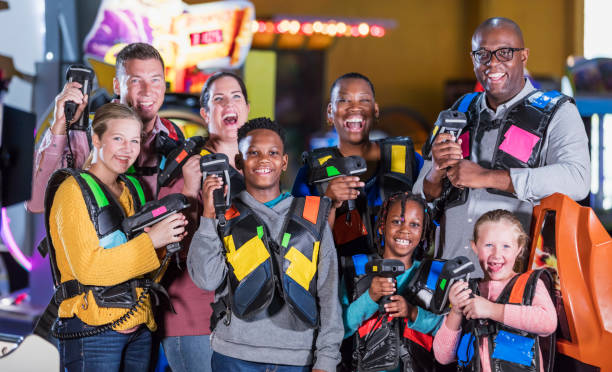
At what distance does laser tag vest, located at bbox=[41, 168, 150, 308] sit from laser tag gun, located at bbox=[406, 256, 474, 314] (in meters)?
0.98

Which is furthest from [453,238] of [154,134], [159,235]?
[154,134]

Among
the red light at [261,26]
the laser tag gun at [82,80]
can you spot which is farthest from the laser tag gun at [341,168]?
the red light at [261,26]

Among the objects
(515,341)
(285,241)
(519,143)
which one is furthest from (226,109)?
(515,341)

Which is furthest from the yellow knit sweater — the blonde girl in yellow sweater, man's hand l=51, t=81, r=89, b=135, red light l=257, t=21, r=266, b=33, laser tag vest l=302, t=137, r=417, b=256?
red light l=257, t=21, r=266, b=33

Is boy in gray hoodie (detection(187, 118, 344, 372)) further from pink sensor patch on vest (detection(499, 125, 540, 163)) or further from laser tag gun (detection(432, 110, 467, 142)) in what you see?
pink sensor patch on vest (detection(499, 125, 540, 163))

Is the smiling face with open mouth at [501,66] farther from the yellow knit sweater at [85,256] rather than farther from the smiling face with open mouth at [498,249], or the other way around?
the yellow knit sweater at [85,256]

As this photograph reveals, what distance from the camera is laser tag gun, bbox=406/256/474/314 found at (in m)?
2.00

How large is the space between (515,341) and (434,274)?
A: 1.21 ft

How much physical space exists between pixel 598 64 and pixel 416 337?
699 centimetres

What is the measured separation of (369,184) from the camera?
260 cm

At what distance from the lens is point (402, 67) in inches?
428

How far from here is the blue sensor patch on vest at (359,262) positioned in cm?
239

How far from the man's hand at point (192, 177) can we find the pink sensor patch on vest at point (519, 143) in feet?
3.83

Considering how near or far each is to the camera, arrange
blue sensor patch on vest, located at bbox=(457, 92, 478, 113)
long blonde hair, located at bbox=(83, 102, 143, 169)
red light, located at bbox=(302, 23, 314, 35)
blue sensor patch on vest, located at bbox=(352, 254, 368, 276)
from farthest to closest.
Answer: red light, located at bbox=(302, 23, 314, 35) → blue sensor patch on vest, located at bbox=(457, 92, 478, 113) → blue sensor patch on vest, located at bbox=(352, 254, 368, 276) → long blonde hair, located at bbox=(83, 102, 143, 169)
